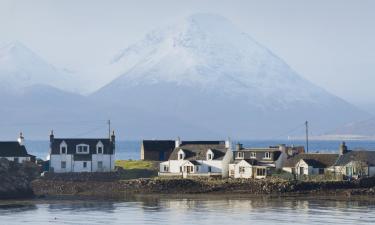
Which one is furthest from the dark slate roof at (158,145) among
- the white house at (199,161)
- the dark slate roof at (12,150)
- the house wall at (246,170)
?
the house wall at (246,170)

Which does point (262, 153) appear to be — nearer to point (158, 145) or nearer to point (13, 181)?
point (158, 145)

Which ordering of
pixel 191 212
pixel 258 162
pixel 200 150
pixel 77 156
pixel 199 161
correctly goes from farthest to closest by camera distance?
1. pixel 77 156
2. pixel 200 150
3. pixel 199 161
4. pixel 258 162
5. pixel 191 212

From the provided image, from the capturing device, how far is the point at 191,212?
112125 millimetres

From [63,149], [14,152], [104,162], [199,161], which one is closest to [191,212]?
[199,161]

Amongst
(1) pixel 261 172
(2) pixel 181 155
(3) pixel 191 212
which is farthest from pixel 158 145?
(3) pixel 191 212

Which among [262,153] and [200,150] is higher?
[200,150]

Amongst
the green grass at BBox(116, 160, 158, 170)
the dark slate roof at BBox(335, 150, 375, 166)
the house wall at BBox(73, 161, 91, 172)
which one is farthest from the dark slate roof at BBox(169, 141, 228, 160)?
the dark slate roof at BBox(335, 150, 375, 166)

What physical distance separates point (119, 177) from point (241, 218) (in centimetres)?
4370

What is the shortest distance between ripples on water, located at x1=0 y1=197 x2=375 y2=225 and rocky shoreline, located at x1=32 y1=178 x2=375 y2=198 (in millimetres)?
6220

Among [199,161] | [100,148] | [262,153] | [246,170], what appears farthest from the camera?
[100,148]

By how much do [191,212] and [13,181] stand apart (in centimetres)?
2907

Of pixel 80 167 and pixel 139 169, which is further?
pixel 139 169

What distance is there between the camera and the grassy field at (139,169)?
149300 millimetres

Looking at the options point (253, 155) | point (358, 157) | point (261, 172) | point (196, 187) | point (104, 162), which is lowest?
point (196, 187)
